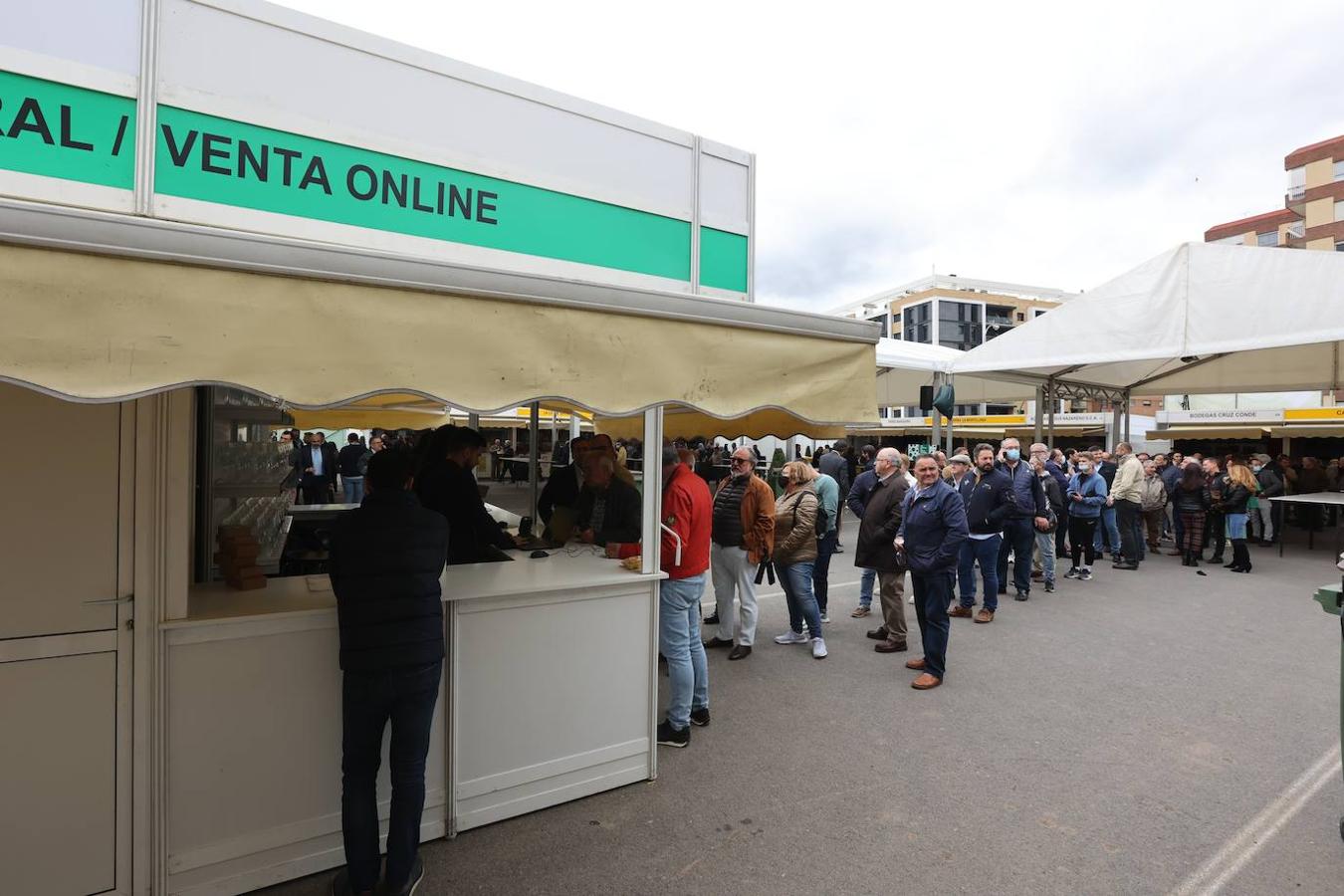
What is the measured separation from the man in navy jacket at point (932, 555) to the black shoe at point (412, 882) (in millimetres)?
3706

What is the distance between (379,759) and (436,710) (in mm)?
485

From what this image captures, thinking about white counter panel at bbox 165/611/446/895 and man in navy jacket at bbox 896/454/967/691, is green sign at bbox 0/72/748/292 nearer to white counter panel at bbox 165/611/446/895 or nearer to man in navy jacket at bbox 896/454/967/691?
white counter panel at bbox 165/611/446/895

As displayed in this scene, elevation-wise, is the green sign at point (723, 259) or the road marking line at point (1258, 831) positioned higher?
the green sign at point (723, 259)

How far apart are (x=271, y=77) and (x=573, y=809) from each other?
351cm

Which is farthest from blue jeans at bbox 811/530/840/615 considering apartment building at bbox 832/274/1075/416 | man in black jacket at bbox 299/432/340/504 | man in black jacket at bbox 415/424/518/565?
apartment building at bbox 832/274/1075/416

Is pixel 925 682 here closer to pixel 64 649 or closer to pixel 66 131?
pixel 64 649

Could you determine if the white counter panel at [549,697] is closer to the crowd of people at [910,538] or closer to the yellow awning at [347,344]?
the crowd of people at [910,538]

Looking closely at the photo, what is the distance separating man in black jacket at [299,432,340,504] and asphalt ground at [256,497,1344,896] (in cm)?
1106

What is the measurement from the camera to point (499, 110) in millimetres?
2998

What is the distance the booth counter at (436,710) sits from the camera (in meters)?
2.66

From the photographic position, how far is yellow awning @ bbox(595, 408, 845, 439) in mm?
5266

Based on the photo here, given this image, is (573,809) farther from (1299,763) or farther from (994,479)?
(994,479)

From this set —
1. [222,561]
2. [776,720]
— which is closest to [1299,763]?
[776,720]

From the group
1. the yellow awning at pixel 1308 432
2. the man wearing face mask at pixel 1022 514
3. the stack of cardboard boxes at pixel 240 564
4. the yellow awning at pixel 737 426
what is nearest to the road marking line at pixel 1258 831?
the yellow awning at pixel 737 426
